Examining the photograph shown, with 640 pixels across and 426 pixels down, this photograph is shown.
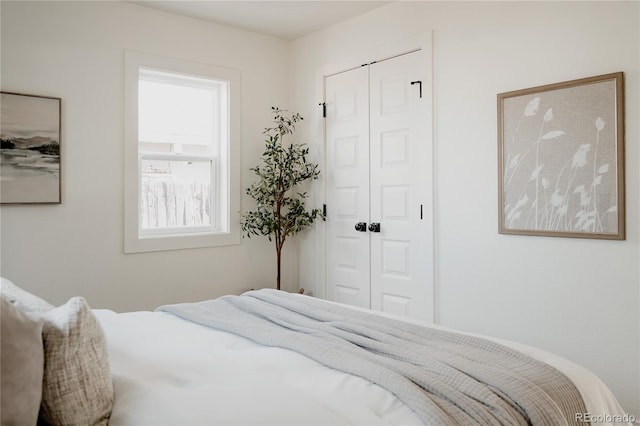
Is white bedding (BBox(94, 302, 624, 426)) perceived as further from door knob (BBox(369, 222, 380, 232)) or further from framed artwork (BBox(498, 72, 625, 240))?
door knob (BBox(369, 222, 380, 232))

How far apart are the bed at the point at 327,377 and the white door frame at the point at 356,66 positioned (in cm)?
134

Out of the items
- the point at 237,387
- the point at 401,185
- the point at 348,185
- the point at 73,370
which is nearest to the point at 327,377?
the point at 237,387

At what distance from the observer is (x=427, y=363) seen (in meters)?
1.51

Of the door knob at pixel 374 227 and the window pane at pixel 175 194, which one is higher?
the window pane at pixel 175 194

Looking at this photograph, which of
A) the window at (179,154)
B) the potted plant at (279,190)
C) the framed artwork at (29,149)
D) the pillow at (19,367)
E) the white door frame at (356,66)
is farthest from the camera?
the potted plant at (279,190)

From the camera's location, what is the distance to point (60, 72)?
322cm

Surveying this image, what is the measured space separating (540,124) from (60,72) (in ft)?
10.0

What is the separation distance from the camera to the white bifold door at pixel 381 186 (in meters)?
3.40

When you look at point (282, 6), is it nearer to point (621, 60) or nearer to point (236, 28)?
point (236, 28)

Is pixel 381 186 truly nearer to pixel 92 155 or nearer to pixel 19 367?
pixel 92 155

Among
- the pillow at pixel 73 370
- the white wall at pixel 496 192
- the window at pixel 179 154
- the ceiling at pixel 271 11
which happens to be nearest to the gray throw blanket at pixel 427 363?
the pillow at pixel 73 370

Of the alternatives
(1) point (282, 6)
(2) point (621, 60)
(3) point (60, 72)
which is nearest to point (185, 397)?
(2) point (621, 60)

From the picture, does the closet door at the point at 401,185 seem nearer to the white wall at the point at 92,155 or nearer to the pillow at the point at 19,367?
the white wall at the point at 92,155

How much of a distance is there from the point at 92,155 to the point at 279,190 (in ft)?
4.73
